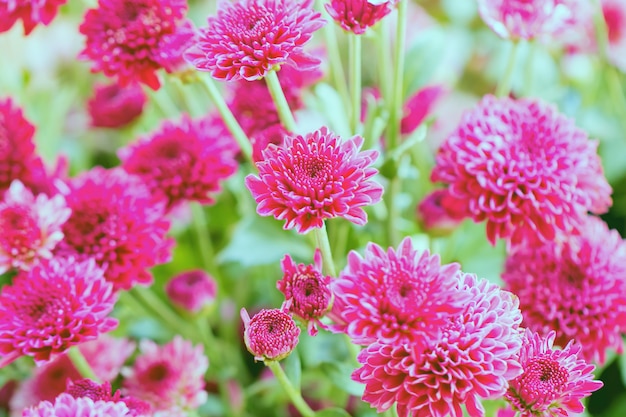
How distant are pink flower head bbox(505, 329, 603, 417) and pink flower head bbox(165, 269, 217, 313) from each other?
1.06 feet

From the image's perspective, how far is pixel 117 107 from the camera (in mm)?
820

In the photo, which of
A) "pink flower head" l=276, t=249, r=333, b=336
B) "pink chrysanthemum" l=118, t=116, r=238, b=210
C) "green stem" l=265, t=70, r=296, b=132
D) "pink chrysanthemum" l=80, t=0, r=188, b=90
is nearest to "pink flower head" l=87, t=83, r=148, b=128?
"pink chrysanthemum" l=118, t=116, r=238, b=210

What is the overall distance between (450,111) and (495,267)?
38cm

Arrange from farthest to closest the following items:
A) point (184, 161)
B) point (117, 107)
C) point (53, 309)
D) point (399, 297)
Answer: point (117, 107), point (184, 161), point (53, 309), point (399, 297)

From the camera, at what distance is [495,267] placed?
0.71 meters

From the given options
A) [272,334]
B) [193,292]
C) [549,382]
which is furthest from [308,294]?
[193,292]

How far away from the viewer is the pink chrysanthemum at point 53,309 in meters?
0.48

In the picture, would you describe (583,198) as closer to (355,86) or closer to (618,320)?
(618,320)

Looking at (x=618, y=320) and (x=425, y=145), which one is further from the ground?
(x=618, y=320)

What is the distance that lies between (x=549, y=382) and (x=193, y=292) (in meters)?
0.35

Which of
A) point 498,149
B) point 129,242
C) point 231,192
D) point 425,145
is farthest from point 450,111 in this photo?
point 129,242

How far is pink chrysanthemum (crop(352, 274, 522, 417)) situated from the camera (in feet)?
1.31

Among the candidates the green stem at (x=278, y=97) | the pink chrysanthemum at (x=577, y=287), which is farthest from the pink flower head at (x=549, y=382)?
the green stem at (x=278, y=97)

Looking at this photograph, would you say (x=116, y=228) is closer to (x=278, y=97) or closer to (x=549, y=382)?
(x=278, y=97)
